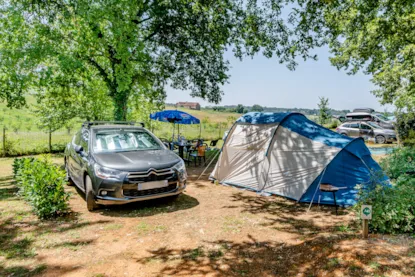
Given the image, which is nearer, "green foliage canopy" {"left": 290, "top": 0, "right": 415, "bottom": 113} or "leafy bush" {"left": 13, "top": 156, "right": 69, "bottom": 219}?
"leafy bush" {"left": 13, "top": 156, "right": 69, "bottom": 219}

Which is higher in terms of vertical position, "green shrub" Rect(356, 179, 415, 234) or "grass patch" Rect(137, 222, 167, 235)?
"green shrub" Rect(356, 179, 415, 234)

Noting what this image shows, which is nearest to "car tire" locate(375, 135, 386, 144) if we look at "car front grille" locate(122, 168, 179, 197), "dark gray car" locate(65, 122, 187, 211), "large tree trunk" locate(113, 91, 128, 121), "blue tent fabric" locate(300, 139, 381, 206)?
"blue tent fabric" locate(300, 139, 381, 206)

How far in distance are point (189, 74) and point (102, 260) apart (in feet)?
37.4

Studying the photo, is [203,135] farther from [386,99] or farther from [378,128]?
[386,99]

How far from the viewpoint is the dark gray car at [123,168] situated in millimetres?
5160

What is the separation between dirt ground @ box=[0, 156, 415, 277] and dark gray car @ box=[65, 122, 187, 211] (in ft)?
1.49

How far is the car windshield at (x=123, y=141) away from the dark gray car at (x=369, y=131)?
56.7 ft

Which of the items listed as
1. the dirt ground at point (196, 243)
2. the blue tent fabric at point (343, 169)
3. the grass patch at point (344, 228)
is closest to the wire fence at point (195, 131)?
the blue tent fabric at point (343, 169)

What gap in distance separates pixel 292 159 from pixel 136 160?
3.91m

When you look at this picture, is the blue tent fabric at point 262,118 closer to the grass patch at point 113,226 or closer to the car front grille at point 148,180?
the car front grille at point 148,180

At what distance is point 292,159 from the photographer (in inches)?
270

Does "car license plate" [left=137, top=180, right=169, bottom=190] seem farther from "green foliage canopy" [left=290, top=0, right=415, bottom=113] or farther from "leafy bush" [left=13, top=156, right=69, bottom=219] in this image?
"green foliage canopy" [left=290, top=0, right=415, bottom=113]

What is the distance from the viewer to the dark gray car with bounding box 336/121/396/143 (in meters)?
17.9

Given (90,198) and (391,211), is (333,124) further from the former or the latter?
(90,198)
